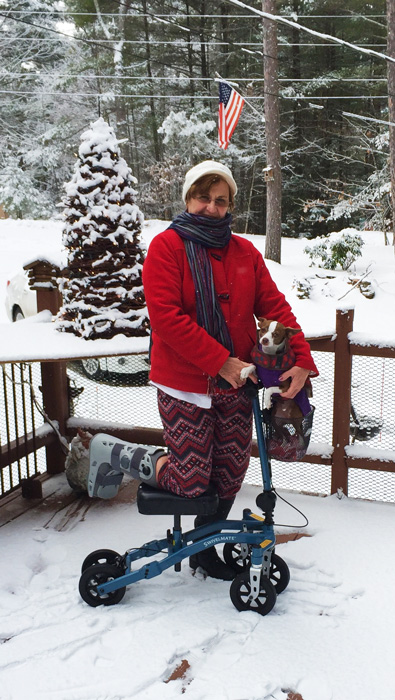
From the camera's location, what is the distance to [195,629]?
92.4 inches

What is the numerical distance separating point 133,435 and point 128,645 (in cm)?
173

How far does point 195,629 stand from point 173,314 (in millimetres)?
1232

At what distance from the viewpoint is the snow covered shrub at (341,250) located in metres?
12.2

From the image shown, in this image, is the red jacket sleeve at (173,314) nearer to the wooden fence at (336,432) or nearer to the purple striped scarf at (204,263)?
the purple striped scarf at (204,263)

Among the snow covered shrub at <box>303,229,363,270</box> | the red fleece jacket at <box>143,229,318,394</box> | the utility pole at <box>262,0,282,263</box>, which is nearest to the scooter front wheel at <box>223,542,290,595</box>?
the red fleece jacket at <box>143,229,318,394</box>

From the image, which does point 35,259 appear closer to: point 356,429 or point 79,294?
point 79,294

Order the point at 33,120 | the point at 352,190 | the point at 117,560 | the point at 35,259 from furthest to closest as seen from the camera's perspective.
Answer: the point at 33,120
the point at 352,190
the point at 35,259
the point at 117,560

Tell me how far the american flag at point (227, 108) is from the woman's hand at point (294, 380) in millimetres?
9365

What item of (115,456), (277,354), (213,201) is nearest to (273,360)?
(277,354)

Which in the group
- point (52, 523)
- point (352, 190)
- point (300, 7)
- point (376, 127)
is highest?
point (300, 7)

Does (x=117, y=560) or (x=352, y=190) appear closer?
(x=117, y=560)

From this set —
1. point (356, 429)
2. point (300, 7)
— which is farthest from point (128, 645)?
point (300, 7)

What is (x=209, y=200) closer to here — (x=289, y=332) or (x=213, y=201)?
(x=213, y=201)

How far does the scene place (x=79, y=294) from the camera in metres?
3.62
